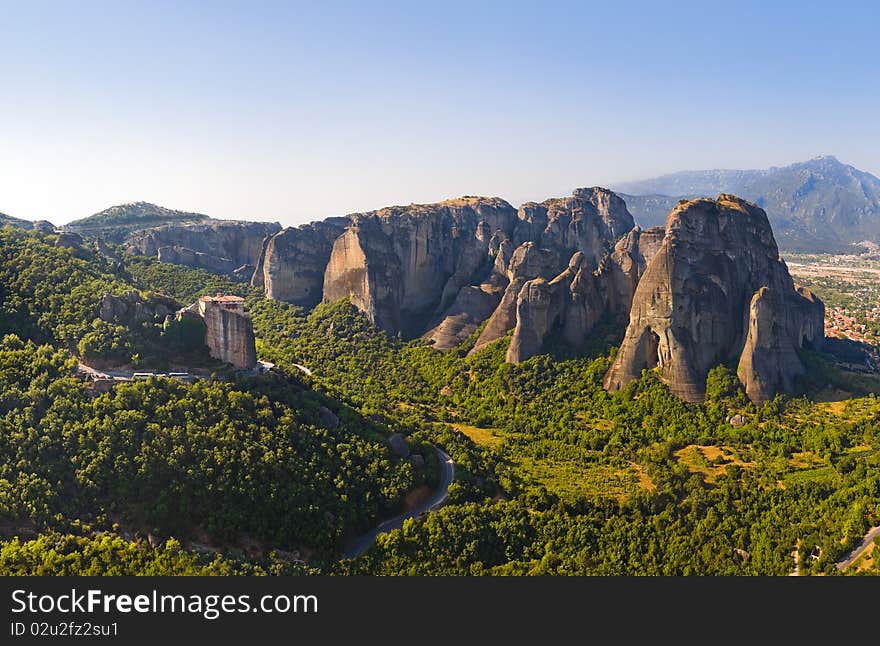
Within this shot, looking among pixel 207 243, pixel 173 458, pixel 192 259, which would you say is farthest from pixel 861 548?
pixel 207 243

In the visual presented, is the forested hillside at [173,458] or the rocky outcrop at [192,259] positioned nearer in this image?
the forested hillside at [173,458]

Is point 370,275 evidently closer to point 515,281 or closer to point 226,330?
point 515,281

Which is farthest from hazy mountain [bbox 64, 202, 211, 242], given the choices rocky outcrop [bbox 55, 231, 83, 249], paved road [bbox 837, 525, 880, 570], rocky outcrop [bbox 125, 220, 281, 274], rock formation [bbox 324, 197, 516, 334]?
paved road [bbox 837, 525, 880, 570]

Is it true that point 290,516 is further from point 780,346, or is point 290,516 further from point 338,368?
point 780,346

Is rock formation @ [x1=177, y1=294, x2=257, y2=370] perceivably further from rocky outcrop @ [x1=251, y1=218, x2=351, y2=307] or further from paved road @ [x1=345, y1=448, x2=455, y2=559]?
rocky outcrop @ [x1=251, y1=218, x2=351, y2=307]

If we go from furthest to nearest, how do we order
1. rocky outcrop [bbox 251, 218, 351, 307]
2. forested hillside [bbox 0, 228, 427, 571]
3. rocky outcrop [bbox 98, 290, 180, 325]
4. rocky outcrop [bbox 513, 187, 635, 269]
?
rocky outcrop [bbox 513, 187, 635, 269]
rocky outcrop [bbox 251, 218, 351, 307]
rocky outcrop [bbox 98, 290, 180, 325]
forested hillside [bbox 0, 228, 427, 571]

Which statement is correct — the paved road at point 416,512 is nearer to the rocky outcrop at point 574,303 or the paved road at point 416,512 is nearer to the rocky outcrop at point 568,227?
the rocky outcrop at point 574,303

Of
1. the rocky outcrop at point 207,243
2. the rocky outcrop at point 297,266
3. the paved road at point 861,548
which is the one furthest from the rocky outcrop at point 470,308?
the rocky outcrop at point 207,243
